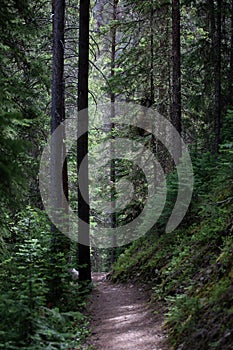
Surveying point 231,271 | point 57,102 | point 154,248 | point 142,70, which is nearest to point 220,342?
point 231,271

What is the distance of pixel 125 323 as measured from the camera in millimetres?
7922

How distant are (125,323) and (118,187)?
1112 cm

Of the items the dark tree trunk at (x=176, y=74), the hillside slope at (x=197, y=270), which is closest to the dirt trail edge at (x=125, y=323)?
the hillside slope at (x=197, y=270)

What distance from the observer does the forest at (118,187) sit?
5531 millimetres

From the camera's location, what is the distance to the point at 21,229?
10.6m

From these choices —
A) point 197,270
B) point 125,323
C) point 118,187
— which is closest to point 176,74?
point 118,187

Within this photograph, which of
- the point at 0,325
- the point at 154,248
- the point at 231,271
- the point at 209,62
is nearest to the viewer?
the point at 0,325

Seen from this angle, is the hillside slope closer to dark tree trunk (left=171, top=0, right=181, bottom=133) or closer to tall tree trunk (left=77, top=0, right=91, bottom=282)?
tall tree trunk (left=77, top=0, right=91, bottom=282)

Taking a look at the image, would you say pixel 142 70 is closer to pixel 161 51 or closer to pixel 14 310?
pixel 161 51

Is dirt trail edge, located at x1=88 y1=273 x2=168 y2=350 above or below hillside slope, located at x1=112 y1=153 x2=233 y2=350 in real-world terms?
below

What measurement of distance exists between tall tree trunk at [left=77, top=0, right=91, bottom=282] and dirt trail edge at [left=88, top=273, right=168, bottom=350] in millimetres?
1205

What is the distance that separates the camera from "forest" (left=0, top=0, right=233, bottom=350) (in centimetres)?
553

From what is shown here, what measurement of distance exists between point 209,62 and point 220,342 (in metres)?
12.3

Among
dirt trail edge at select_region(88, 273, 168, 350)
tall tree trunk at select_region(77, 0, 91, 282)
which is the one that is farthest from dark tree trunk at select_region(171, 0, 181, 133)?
dirt trail edge at select_region(88, 273, 168, 350)
